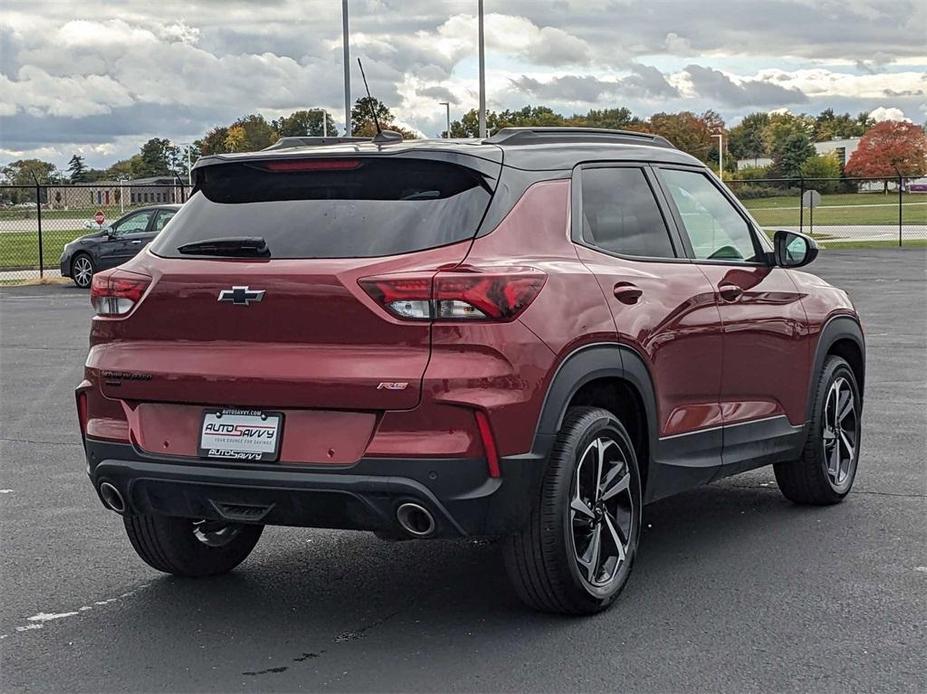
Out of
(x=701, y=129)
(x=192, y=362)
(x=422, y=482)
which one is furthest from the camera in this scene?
(x=701, y=129)

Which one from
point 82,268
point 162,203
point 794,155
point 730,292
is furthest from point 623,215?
point 794,155

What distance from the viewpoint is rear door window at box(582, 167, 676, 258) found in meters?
5.77

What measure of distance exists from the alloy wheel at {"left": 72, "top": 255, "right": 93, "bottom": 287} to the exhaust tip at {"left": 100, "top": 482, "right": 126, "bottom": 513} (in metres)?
24.2

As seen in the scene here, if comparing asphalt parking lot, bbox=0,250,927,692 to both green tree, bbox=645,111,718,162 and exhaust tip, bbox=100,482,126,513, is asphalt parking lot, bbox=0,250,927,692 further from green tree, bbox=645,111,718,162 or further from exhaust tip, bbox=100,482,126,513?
green tree, bbox=645,111,718,162

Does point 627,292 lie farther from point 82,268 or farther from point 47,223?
point 47,223

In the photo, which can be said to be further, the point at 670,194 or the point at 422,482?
the point at 670,194

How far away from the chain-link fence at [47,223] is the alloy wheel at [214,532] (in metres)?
15.3

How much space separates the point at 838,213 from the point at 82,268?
1864 inches

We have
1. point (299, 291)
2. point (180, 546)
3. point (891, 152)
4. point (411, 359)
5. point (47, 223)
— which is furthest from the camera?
point (891, 152)

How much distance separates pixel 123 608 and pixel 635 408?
2.17m

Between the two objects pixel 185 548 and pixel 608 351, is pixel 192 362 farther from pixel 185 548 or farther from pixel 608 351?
pixel 608 351

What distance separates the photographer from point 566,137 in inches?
241

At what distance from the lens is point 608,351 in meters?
5.40

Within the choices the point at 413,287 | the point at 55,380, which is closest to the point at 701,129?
the point at 55,380
